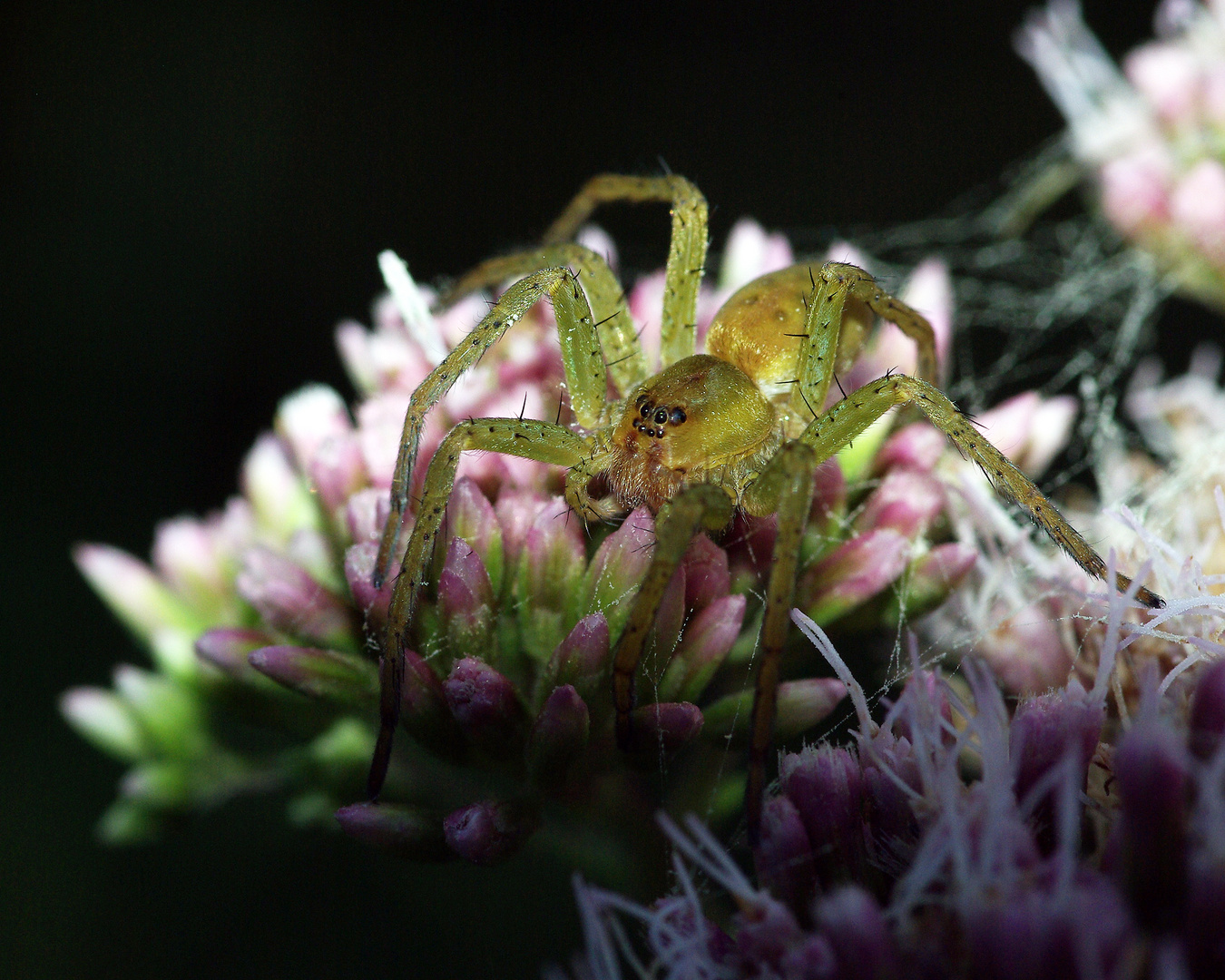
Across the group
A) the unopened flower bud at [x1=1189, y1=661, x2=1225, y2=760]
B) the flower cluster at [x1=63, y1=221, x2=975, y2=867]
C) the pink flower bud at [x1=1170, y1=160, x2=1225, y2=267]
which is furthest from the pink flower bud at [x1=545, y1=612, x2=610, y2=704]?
the pink flower bud at [x1=1170, y1=160, x2=1225, y2=267]

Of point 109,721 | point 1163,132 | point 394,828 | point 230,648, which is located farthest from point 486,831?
point 1163,132

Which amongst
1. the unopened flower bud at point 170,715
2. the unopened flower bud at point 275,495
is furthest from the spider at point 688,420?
the unopened flower bud at point 170,715

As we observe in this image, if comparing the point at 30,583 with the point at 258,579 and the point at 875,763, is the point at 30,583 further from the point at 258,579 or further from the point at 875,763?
the point at 875,763

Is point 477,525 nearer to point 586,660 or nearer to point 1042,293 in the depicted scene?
point 586,660

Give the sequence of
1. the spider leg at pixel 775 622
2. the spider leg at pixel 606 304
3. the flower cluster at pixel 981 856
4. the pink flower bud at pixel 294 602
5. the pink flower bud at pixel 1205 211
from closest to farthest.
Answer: the flower cluster at pixel 981 856 → the spider leg at pixel 775 622 → the pink flower bud at pixel 294 602 → the spider leg at pixel 606 304 → the pink flower bud at pixel 1205 211

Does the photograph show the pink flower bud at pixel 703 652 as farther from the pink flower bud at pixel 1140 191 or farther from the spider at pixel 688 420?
the pink flower bud at pixel 1140 191

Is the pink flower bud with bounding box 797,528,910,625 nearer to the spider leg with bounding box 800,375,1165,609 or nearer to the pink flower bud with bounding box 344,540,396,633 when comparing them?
the spider leg with bounding box 800,375,1165,609
